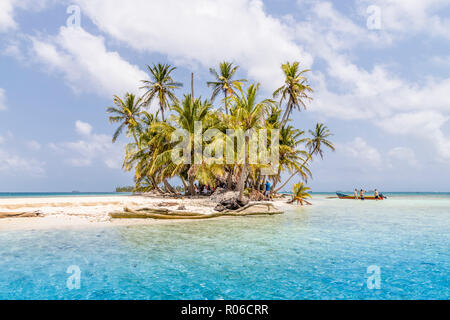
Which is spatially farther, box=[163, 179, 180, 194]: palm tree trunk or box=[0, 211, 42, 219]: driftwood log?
box=[163, 179, 180, 194]: palm tree trunk

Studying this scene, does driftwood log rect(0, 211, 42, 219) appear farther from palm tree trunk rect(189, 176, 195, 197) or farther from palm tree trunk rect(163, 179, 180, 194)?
palm tree trunk rect(163, 179, 180, 194)

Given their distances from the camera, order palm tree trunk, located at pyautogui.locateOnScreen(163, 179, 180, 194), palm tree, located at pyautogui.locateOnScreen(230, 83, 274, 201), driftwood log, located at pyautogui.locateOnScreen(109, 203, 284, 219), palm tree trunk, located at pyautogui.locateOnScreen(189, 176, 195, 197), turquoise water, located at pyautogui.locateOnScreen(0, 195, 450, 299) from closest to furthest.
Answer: turquoise water, located at pyautogui.locateOnScreen(0, 195, 450, 299)
driftwood log, located at pyautogui.locateOnScreen(109, 203, 284, 219)
palm tree, located at pyautogui.locateOnScreen(230, 83, 274, 201)
palm tree trunk, located at pyautogui.locateOnScreen(189, 176, 195, 197)
palm tree trunk, located at pyautogui.locateOnScreen(163, 179, 180, 194)

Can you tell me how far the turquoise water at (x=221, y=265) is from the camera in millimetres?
3635

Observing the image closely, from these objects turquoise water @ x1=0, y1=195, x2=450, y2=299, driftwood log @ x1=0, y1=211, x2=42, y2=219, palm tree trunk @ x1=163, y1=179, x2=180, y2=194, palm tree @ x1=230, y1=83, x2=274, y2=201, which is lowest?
turquoise water @ x1=0, y1=195, x2=450, y2=299

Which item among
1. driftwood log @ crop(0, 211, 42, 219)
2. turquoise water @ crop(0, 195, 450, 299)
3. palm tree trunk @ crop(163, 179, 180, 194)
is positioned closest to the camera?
turquoise water @ crop(0, 195, 450, 299)

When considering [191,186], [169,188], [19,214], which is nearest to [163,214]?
[19,214]

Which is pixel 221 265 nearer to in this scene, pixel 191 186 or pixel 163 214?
pixel 163 214

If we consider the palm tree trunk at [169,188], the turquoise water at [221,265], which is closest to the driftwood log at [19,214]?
the turquoise water at [221,265]

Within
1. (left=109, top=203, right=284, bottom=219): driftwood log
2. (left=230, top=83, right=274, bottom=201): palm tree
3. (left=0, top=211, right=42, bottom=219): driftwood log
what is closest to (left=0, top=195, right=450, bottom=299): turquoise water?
(left=109, top=203, right=284, bottom=219): driftwood log

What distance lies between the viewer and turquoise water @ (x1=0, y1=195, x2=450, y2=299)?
363cm

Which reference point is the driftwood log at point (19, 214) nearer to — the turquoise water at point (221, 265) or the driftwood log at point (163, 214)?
the driftwood log at point (163, 214)

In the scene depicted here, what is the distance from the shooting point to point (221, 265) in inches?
190
